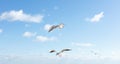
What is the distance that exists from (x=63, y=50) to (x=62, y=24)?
18.3 meters

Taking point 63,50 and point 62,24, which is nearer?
point 62,24

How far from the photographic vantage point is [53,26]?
274 feet

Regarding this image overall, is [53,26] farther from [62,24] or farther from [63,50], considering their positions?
[63,50]

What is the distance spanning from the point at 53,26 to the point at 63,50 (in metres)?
21.1

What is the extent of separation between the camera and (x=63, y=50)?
101375 millimetres

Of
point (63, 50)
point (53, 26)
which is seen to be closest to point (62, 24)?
point (53, 26)

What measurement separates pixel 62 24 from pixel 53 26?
4945mm

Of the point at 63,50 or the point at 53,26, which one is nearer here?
the point at 53,26

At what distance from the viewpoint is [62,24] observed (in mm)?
87062
